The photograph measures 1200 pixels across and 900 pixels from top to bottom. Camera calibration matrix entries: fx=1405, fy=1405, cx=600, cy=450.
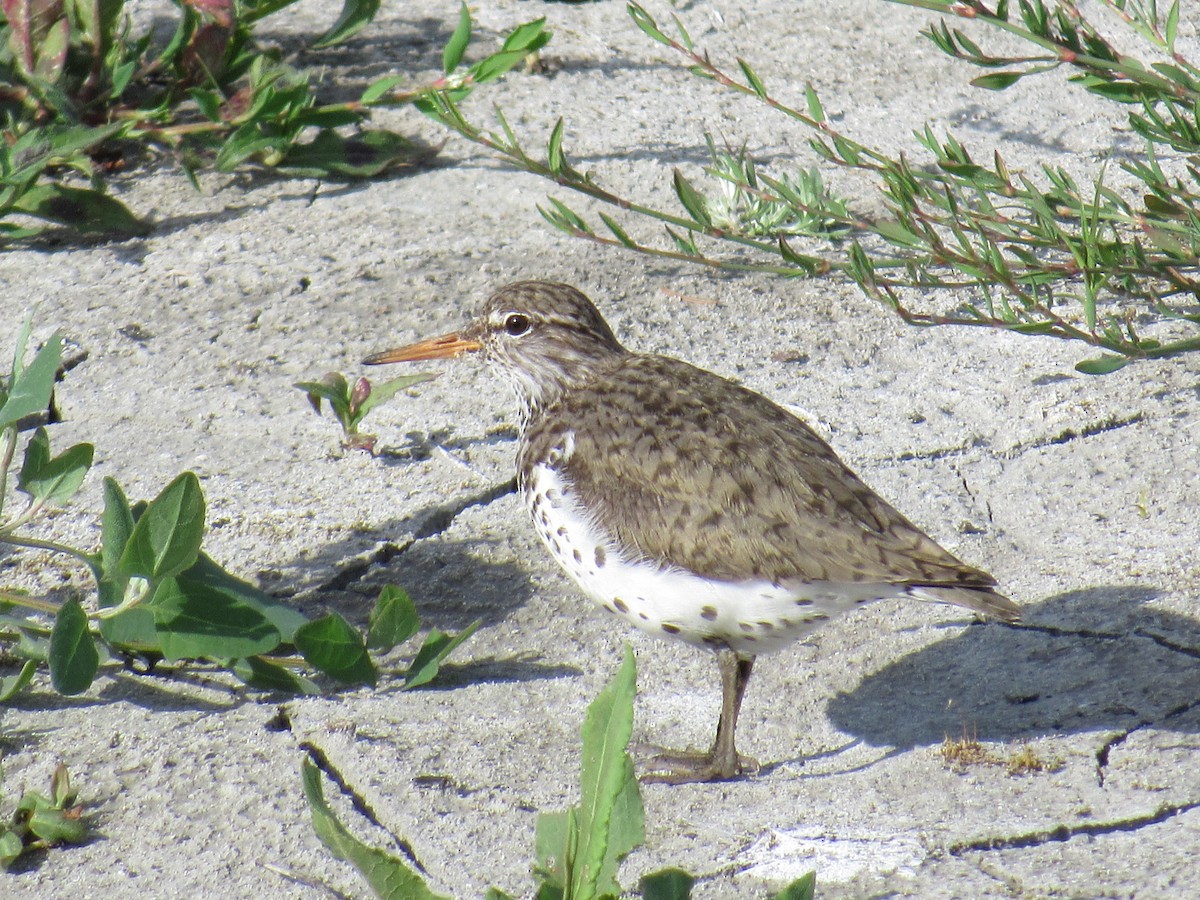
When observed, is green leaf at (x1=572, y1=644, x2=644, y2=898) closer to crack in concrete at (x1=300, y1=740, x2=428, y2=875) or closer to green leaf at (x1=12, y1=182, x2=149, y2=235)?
crack in concrete at (x1=300, y1=740, x2=428, y2=875)

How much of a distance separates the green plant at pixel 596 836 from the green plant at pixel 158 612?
0.90m

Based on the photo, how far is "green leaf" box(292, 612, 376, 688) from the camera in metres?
3.52

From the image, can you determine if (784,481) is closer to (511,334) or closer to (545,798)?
(545,798)

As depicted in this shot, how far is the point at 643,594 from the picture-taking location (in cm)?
354

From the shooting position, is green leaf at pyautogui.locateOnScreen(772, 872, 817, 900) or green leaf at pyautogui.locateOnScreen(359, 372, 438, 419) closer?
green leaf at pyautogui.locateOnScreen(772, 872, 817, 900)

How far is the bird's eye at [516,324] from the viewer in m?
4.50

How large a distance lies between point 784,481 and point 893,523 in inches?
11.7

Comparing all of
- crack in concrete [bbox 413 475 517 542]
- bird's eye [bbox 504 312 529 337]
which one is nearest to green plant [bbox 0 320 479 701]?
crack in concrete [bbox 413 475 517 542]

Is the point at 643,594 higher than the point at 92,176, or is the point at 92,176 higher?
the point at 92,176

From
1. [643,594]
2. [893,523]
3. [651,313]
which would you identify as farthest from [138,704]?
[651,313]

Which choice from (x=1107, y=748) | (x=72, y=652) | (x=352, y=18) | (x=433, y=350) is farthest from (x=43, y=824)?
(x=352, y=18)

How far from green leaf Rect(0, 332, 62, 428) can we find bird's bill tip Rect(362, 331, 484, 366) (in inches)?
53.6

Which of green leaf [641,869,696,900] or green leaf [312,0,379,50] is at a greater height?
green leaf [312,0,379,50]

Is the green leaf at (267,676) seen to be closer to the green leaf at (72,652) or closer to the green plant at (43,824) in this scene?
the green leaf at (72,652)
